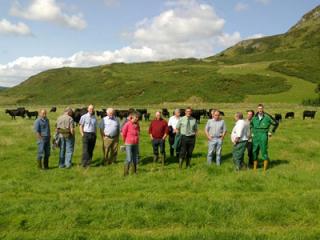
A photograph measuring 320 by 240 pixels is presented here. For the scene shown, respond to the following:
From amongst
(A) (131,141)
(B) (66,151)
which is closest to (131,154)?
(A) (131,141)

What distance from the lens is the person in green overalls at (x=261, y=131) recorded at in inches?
570

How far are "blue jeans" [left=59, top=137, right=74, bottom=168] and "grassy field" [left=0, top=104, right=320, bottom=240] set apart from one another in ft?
1.29

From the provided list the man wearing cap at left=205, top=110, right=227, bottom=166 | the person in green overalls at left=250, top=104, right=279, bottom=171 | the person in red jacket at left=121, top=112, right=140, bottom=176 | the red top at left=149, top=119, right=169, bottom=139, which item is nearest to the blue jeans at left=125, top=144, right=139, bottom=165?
the person in red jacket at left=121, top=112, right=140, bottom=176

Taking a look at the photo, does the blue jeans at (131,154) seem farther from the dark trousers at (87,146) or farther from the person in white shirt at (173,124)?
the person in white shirt at (173,124)

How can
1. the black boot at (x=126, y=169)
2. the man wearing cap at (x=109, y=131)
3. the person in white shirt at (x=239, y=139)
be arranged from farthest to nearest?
the man wearing cap at (x=109, y=131)
the person in white shirt at (x=239, y=139)
the black boot at (x=126, y=169)

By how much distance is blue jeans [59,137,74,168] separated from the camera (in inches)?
582

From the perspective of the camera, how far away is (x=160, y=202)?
9.70 m

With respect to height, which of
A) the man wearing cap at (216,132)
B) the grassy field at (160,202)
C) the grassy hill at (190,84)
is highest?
the grassy hill at (190,84)

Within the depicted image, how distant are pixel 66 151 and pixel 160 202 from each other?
6315 mm

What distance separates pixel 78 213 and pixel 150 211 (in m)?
1.61

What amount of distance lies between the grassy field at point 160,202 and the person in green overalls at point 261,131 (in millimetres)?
803

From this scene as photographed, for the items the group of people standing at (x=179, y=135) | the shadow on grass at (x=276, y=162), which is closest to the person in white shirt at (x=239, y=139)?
the group of people standing at (x=179, y=135)

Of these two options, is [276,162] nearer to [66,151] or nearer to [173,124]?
[173,124]

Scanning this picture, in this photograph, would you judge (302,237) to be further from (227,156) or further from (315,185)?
(227,156)
